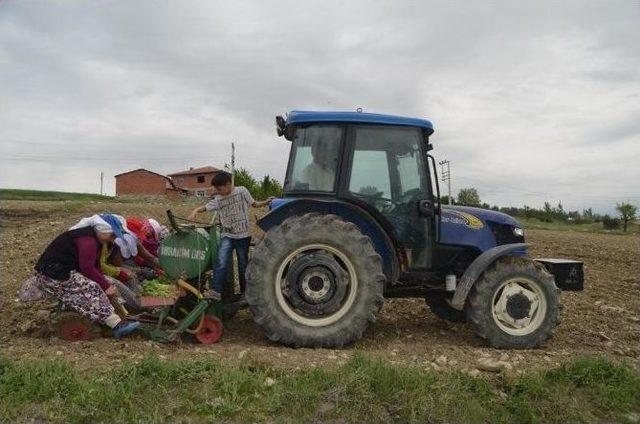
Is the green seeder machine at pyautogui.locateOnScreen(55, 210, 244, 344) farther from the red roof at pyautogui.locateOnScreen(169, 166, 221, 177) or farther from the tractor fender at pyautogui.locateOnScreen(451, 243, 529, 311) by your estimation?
the red roof at pyautogui.locateOnScreen(169, 166, 221, 177)

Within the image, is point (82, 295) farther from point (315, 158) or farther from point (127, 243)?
point (315, 158)

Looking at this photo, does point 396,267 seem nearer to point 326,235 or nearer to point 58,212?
point 326,235

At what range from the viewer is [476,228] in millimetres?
6363

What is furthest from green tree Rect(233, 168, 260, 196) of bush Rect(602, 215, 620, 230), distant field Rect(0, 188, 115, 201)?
bush Rect(602, 215, 620, 230)

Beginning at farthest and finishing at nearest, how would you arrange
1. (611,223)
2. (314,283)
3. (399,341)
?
(611,223), (399,341), (314,283)

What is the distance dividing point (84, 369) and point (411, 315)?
417 centimetres

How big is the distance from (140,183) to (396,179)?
5425 cm

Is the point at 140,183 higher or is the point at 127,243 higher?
the point at 140,183

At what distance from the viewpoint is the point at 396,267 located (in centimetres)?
598

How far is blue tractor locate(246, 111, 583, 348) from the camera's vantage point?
552 centimetres

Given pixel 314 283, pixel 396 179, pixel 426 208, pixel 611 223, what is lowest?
pixel 314 283

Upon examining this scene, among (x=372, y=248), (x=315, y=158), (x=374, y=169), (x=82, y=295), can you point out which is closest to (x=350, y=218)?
(x=372, y=248)

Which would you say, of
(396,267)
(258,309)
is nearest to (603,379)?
(396,267)

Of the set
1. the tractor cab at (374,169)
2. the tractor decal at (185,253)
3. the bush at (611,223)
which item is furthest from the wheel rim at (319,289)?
the bush at (611,223)
